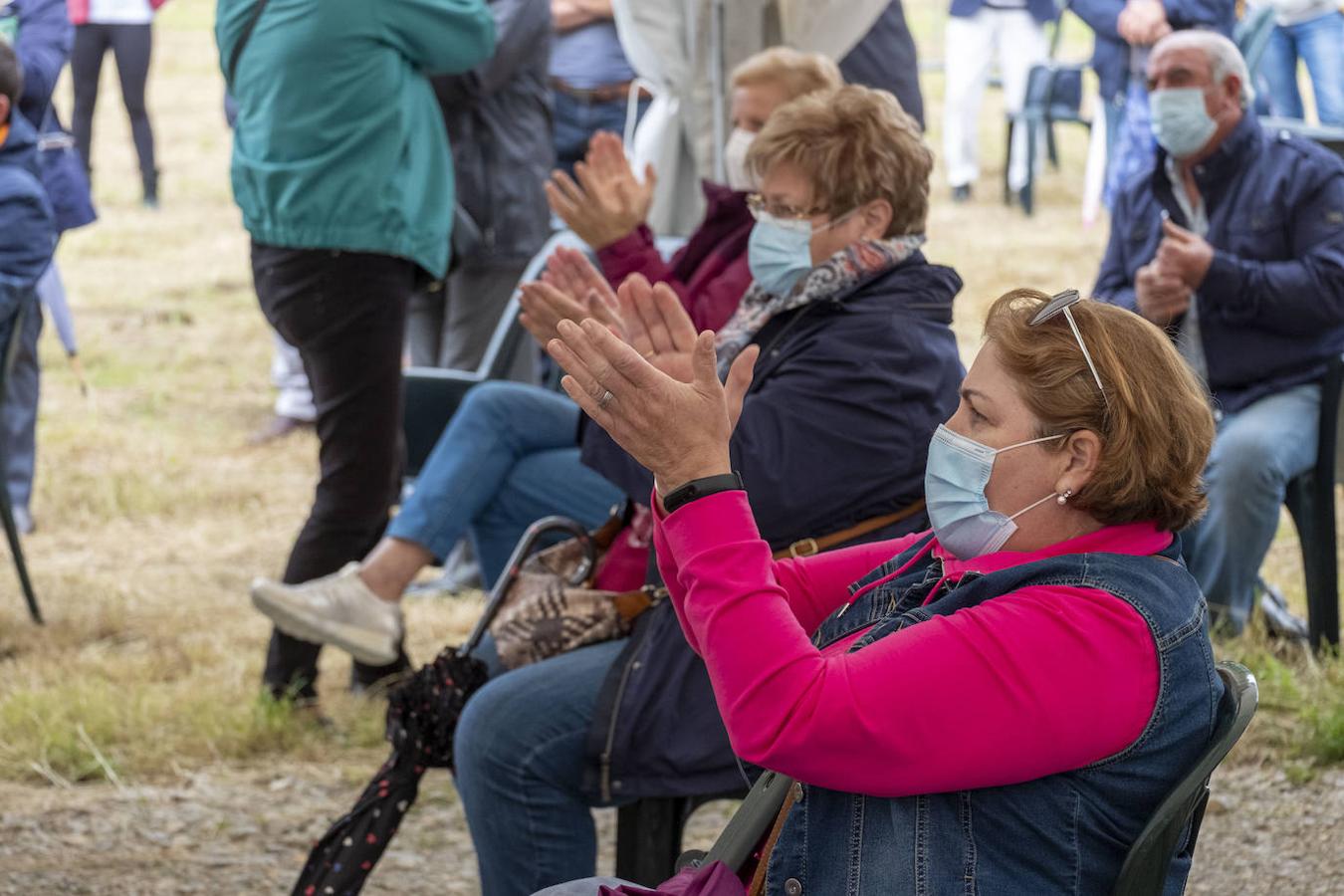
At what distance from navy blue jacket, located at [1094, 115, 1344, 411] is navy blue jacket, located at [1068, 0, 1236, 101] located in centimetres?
299

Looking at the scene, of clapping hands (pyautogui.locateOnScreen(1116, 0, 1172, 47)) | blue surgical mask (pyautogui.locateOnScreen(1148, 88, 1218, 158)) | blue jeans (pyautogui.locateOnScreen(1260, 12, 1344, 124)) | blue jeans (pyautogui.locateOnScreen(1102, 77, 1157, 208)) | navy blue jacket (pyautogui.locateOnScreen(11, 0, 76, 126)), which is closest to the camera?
blue surgical mask (pyautogui.locateOnScreen(1148, 88, 1218, 158))

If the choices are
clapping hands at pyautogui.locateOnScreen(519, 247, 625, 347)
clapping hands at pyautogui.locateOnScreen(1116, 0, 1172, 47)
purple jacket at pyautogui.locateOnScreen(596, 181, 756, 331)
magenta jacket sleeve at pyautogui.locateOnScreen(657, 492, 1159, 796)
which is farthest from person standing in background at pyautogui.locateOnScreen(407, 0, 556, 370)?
magenta jacket sleeve at pyautogui.locateOnScreen(657, 492, 1159, 796)

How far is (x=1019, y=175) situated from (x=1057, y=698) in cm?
939

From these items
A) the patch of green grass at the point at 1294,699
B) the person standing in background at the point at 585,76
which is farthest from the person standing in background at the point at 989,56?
the patch of green grass at the point at 1294,699

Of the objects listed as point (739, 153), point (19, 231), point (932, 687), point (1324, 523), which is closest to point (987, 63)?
point (1324, 523)

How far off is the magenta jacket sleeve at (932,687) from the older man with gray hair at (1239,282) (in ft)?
7.57

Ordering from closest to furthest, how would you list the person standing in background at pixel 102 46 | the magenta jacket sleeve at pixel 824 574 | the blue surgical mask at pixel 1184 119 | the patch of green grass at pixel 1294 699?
the magenta jacket sleeve at pixel 824 574 < the patch of green grass at pixel 1294 699 < the blue surgical mask at pixel 1184 119 < the person standing in background at pixel 102 46

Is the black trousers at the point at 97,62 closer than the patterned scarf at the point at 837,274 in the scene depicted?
No

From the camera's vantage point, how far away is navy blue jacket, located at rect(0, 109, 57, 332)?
164 inches

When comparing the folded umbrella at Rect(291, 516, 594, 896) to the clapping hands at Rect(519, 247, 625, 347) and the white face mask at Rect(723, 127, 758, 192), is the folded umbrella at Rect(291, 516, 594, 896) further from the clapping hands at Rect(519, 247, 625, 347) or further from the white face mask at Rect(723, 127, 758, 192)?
the white face mask at Rect(723, 127, 758, 192)

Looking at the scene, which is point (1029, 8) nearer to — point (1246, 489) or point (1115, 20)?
point (1115, 20)

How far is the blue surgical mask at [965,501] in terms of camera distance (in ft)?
5.68

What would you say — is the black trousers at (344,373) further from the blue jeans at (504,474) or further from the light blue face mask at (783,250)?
the light blue face mask at (783,250)

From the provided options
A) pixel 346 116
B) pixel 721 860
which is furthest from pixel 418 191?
pixel 721 860
